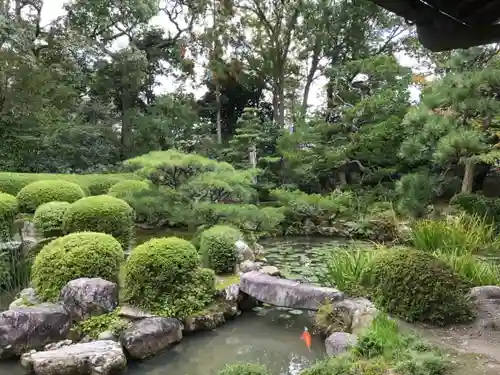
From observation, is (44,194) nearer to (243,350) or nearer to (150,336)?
(150,336)

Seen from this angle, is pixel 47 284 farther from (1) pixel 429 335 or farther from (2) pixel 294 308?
(1) pixel 429 335

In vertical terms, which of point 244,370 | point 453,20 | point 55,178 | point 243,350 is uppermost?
point 453,20

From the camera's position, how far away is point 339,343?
3723 millimetres

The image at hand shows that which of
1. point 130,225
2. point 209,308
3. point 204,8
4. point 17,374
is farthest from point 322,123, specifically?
point 17,374

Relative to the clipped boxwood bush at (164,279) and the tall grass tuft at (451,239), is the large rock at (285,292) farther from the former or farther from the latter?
the tall grass tuft at (451,239)

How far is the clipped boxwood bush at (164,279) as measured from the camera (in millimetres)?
4504

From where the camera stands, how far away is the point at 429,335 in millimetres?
3836

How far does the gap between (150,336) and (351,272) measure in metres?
2.26

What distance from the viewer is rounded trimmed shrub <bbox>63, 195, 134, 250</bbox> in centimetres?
574

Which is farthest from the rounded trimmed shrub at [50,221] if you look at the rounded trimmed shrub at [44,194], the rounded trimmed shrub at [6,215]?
the rounded trimmed shrub at [44,194]

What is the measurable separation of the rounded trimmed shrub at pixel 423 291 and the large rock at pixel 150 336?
77.7 inches

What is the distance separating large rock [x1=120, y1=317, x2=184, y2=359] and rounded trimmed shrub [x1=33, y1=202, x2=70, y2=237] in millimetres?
2546

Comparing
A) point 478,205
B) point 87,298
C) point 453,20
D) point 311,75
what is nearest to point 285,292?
point 87,298

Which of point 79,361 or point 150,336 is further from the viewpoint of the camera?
point 150,336
